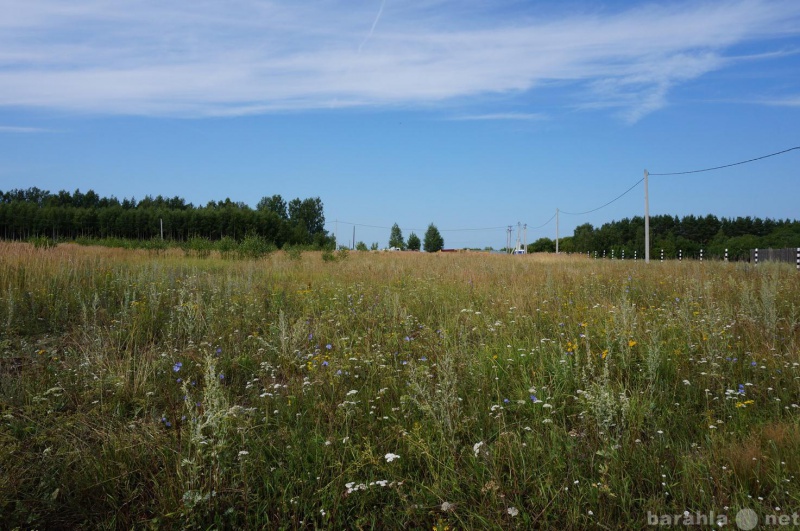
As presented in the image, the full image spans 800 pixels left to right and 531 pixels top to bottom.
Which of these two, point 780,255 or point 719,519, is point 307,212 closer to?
point 780,255

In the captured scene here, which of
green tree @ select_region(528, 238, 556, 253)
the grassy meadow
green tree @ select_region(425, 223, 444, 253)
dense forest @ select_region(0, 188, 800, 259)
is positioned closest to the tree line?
green tree @ select_region(425, 223, 444, 253)

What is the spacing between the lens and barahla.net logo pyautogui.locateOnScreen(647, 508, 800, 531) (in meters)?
2.27

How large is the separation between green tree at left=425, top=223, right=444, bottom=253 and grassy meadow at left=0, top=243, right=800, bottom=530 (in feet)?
280

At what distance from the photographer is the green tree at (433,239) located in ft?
299

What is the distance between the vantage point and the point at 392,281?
33.5ft

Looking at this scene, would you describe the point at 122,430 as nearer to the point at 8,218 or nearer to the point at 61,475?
the point at 61,475

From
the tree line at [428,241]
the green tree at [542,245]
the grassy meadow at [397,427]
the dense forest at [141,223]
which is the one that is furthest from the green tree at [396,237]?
the grassy meadow at [397,427]

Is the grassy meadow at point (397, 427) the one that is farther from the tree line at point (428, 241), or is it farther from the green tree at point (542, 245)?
the green tree at point (542, 245)

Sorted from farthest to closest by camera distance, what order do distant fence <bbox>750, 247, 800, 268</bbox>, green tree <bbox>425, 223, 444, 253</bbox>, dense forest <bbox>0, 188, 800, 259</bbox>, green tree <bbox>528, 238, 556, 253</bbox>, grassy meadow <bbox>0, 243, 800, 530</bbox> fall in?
green tree <bbox>528, 238, 556, 253</bbox> → green tree <bbox>425, 223, 444, 253</bbox> → dense forest <bbox>0, 188, 800, 259</bbox> → distant fence <bbox>750, 247, 800, 268</bbox> → grassy meadow <bbox>0, 243, 800, 530</bbox>

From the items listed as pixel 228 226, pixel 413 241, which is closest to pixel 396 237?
pixel 413 241

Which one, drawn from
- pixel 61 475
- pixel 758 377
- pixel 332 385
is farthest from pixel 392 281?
pixel 61 475

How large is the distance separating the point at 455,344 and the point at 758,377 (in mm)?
2711

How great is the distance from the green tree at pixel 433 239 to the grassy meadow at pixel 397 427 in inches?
3357

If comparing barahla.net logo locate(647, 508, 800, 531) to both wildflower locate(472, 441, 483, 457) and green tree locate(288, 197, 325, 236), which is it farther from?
green tree locate(288, 197, 325, 236)
